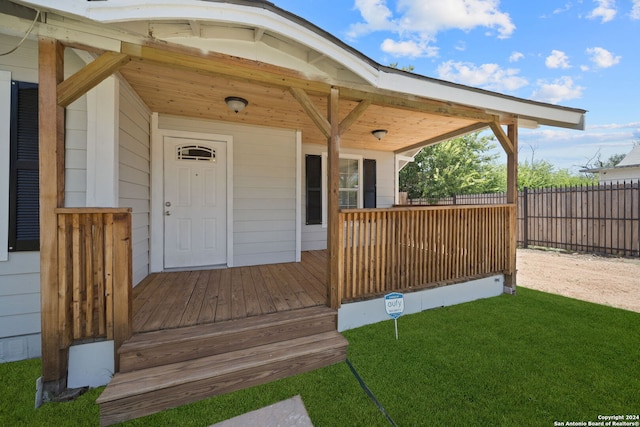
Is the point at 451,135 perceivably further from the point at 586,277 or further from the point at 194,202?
the point at 194,202

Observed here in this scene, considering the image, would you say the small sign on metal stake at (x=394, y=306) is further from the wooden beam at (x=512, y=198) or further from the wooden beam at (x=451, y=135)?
the wooden beam at (x=451, y=135)

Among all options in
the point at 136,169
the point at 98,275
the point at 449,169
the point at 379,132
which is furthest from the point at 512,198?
the point at 449,169

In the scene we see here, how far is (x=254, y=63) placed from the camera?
2.28m

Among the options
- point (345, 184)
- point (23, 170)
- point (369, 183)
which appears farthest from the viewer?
point (369, 183)

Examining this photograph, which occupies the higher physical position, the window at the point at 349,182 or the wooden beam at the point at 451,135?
the wooden beam at the point at 451,135

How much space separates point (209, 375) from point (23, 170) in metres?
2.24

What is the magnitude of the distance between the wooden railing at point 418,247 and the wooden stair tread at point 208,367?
608mm

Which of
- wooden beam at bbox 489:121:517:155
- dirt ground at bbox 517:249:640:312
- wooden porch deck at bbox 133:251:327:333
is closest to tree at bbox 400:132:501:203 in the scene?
dirt ground at bbox 517:249:640:312

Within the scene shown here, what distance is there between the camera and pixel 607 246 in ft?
20.1

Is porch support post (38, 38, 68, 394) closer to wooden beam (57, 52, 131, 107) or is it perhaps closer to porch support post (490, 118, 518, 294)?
wooden beam (57, 52, 131, 107)

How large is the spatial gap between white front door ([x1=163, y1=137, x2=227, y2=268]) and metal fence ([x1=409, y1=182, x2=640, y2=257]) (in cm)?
827

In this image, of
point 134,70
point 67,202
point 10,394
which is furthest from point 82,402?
point 134,70

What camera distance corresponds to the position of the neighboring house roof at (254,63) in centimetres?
180

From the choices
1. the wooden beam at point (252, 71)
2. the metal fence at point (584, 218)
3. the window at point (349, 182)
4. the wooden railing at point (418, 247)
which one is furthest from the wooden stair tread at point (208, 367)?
the metal fence at point (584, 218)
